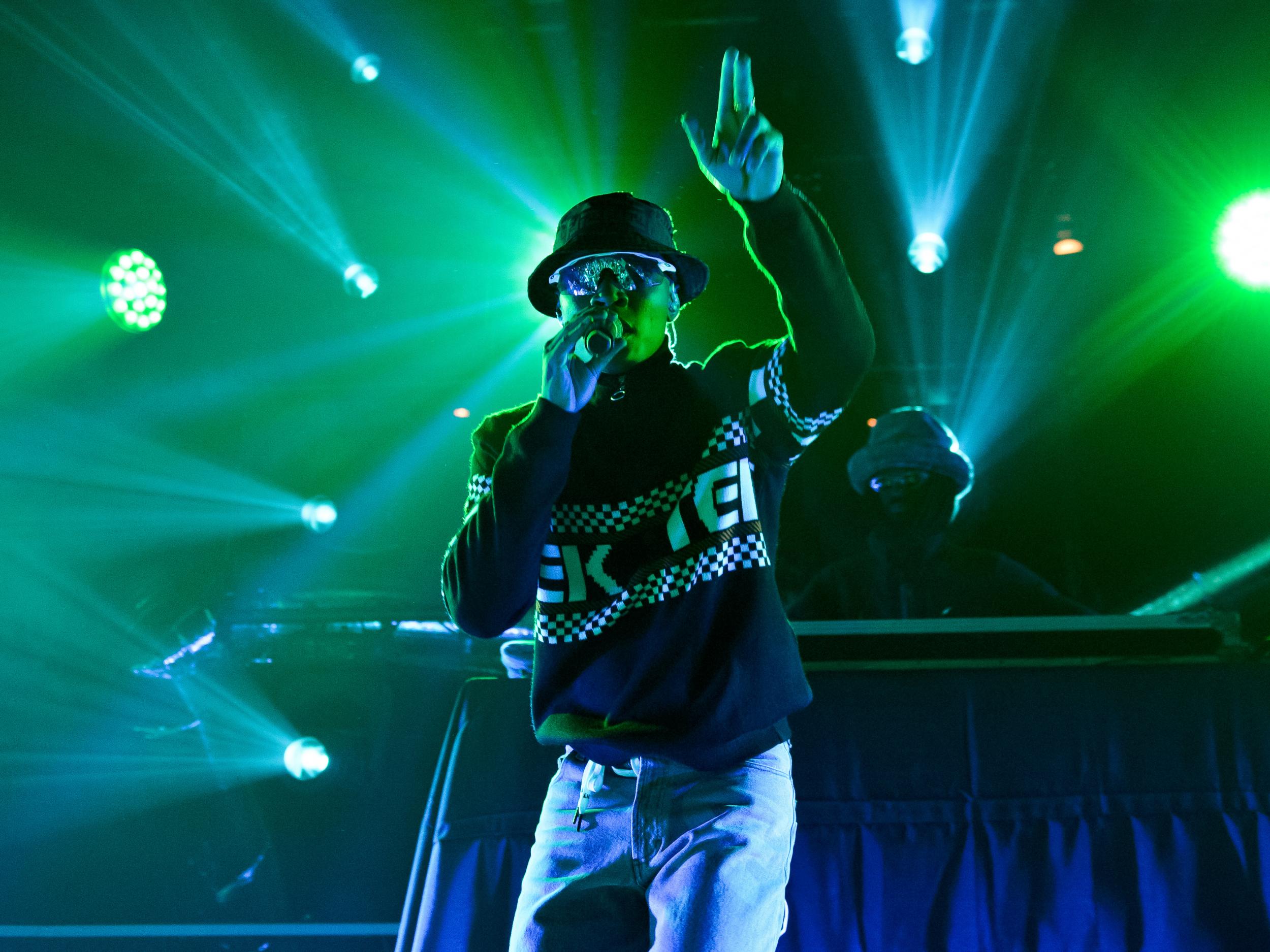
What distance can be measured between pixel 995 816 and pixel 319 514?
20.2 ft

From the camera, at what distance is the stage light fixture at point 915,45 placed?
14.1 ft

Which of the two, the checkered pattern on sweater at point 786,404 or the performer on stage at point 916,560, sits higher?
the performer on stage at point 916,560

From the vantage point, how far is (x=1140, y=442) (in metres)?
7.07

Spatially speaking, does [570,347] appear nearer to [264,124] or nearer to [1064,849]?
[1064,849]

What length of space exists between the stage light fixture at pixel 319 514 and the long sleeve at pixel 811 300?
20.7ft

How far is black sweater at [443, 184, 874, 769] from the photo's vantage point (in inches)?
58.6

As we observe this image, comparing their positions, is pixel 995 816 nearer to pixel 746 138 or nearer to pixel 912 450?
pixel 746 138

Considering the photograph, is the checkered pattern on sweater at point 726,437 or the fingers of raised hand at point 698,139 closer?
the fingers of raised hand at point 698,139

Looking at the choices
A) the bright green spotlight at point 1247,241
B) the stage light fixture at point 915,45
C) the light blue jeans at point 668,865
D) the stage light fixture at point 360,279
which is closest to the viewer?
the light blue jeans at point 668,865

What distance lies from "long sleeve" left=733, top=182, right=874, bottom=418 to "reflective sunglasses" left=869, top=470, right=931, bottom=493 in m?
3.47

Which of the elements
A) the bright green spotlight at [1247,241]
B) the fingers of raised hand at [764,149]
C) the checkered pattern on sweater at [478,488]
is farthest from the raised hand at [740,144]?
the bright green spotlight at [1247,241]

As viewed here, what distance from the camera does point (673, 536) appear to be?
1596mm

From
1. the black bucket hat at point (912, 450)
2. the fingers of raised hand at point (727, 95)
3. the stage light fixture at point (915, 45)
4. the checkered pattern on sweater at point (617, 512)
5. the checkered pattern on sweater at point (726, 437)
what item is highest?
the stage light fixture at point (915, 45)

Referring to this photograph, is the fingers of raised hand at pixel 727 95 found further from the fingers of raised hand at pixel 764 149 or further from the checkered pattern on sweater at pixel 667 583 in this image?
the checkered pattern on sweater at pixel 667 583
